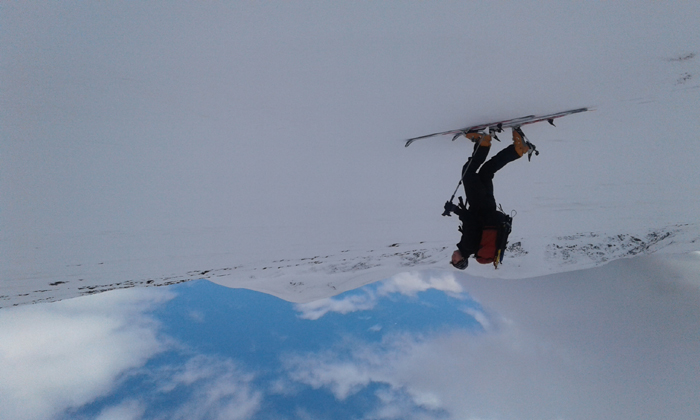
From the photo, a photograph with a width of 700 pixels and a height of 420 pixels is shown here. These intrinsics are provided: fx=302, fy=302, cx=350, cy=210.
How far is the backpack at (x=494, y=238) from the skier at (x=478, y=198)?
2 centimetres

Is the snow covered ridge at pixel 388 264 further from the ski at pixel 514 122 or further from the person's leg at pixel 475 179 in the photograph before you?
the ski at pixel 514 122

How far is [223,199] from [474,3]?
244cm

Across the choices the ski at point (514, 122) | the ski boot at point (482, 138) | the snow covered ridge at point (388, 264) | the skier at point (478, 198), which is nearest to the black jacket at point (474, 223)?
the skier at point (478, 198)

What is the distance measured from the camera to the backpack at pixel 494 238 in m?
2.26

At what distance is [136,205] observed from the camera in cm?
267

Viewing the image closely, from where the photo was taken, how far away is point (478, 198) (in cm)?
238

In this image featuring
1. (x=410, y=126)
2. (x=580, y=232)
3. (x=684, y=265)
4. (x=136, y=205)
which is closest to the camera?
(x=410, y=126)

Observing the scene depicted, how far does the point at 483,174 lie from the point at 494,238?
55 centimetres

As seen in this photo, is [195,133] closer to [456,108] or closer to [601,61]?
[456,108]

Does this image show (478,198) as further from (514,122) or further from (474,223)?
(514,122)

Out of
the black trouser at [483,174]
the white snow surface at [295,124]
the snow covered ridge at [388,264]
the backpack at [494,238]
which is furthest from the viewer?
the snow covered ridge at [388,264]

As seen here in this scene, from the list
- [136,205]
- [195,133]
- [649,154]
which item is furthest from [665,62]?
[136,205]

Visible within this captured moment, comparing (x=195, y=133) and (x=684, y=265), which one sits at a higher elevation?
(x=195, y=133)

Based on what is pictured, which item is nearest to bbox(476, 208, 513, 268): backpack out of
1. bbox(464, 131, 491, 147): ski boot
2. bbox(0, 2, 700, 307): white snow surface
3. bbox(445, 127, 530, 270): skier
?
bbox(445, 127, 530, 270): skier
